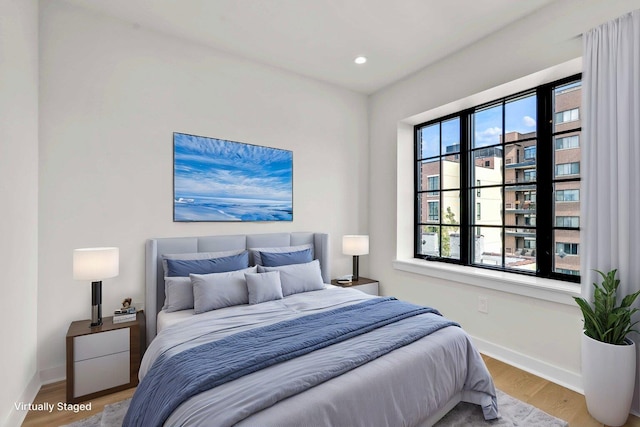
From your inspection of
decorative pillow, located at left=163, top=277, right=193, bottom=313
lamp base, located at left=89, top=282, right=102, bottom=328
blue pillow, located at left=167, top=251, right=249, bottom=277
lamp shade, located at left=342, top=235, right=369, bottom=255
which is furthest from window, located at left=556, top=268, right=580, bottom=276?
lamp base, located at left=89, top=282, right=102, bottom=328

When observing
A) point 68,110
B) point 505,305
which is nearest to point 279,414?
point 505,305

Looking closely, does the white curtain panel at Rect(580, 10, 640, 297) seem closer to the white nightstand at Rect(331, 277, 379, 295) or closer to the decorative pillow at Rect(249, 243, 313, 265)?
the white nightstand at Rect(331, 277, 379, 295)

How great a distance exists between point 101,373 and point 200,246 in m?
1.19

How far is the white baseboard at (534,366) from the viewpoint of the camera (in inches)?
91.9

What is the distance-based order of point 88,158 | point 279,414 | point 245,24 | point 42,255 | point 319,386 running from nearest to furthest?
point 279,414 < point 319,386 < point 42,255 < point 88,158 < point 245,24

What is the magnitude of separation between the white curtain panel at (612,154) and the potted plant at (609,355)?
0.16 metres

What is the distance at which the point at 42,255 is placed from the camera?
7.73ft

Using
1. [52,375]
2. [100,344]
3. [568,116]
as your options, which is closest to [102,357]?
[100,344]

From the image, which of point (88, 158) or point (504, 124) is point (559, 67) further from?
point (88, 158)

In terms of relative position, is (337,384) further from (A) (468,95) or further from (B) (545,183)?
(A) (468,95)

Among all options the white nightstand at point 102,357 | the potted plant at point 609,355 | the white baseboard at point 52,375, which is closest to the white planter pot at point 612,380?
the potted plant at point 609,355

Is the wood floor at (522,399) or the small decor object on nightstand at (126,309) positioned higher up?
the small decor object on nightstand at (126,309)

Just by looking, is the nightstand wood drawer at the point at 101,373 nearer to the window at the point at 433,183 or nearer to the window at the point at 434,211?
the window at the point at 434,211

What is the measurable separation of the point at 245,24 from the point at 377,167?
7.56ft
